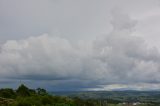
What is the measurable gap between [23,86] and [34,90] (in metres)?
14.2

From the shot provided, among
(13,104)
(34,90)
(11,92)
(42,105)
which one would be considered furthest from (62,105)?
(34,90)

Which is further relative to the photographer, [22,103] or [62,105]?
[62,105]

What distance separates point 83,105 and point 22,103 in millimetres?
66481

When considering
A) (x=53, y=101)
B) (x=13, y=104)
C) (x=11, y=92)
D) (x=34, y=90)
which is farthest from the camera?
(x=34, y=90)

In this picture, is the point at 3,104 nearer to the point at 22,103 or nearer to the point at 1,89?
the point at 22,103

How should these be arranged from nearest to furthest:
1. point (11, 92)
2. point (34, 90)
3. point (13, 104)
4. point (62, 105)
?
point (13, 104) → point (62, 105) → point (11, 92) → point (34, 90)

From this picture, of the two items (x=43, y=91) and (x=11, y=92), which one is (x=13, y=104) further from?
(x=43, y=91)

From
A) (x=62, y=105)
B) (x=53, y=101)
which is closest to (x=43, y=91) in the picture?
(x=53, y=101)

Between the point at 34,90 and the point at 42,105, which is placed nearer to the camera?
the point at 42,105

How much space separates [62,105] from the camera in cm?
13788

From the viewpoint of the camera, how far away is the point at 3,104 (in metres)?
128

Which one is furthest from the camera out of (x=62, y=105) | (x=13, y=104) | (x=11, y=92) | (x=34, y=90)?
(x=34, y=90)

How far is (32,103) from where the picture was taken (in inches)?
5236

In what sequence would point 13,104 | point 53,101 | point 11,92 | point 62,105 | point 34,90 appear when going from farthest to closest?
point 34,90
point 11,92
point 53,101
point 62,105
point 13,104
